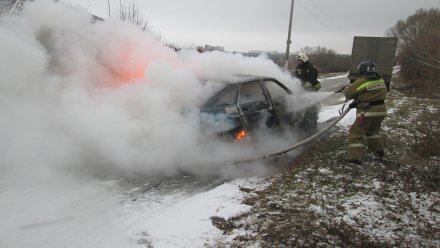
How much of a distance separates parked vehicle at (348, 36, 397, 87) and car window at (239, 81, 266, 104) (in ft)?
46.9

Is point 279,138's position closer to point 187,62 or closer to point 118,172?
point 187,62

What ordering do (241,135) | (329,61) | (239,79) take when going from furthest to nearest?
(329,61)
(239,79)
(241,135)

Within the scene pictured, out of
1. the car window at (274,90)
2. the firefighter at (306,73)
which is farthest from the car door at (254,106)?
the firefighter at (306,73)

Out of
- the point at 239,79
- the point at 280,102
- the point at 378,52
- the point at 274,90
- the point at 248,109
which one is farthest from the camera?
the point at 378,52

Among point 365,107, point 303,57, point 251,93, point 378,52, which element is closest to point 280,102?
point 251,93

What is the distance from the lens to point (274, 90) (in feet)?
22.4

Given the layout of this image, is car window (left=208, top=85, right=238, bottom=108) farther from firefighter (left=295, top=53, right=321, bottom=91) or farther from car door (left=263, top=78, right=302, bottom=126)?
firefighter (left=295, top=53, right=321, bottom=91)

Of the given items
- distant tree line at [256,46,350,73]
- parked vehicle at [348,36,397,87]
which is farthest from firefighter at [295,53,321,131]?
distant tree line at [256,46,350,73]

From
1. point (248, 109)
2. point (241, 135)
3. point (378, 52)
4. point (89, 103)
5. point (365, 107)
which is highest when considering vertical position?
point (378, 52)

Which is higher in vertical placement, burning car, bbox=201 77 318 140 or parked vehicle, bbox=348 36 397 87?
parked vehicle, bbox=348 36 397 87

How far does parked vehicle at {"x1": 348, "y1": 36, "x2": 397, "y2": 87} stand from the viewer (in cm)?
1922

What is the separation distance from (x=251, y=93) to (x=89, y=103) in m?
2.73

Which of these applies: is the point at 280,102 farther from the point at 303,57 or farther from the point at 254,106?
the point at 303,57

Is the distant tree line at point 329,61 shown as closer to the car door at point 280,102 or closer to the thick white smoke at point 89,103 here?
the car door at point 280,102
